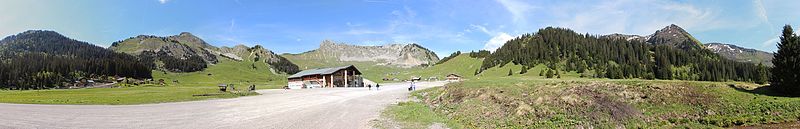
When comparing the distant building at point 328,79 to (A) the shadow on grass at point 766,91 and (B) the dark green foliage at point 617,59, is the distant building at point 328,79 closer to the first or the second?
(B) the dark green foliage at point 617,59

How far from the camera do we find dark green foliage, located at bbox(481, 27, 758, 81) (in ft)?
384

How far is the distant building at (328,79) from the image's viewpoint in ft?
A: 366

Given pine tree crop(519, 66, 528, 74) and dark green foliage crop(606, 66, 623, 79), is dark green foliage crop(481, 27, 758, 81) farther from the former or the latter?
pine tree crop(519, 66, 528, 74)

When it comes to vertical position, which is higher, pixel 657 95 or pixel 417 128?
pixel 657 95

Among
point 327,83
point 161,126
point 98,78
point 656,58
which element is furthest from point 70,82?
point 656,58

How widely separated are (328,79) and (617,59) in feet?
298

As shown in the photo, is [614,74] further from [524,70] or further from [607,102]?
[607,102]

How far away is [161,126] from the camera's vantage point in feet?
70.3

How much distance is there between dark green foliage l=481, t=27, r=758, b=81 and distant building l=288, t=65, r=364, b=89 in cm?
5854

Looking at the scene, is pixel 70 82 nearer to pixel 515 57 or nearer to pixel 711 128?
pixel 515 57

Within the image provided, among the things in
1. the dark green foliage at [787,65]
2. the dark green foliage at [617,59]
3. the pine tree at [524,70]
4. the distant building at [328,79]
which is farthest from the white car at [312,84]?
the dark green foliage at [787,65]

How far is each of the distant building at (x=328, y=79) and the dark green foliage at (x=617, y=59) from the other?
192ft

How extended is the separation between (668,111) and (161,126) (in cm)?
2379

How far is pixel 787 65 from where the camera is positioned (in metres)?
19.3
